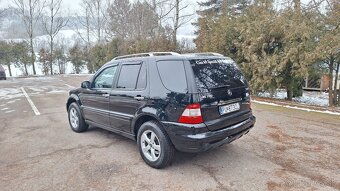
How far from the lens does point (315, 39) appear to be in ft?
25.7

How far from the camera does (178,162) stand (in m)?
3.79

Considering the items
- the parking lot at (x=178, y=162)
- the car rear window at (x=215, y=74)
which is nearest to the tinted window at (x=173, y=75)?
the car rear window at (x=215, y=74)

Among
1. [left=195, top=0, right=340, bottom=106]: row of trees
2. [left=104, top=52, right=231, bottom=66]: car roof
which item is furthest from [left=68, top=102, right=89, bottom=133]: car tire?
[left=195, top=0, right=340, bottom=106]: row of trees

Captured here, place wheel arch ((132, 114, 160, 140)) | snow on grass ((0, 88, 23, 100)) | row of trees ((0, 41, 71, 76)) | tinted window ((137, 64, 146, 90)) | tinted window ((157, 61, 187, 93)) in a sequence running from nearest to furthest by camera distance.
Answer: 1. tinted window ((157, 61, 187, 93))
2. wheel arch ((132, 114, 160, 140))
3. tinted window ((137, 64, 146, 90))
4. snow on grass ((0, 88, 23, 100))
5. row of trees ((0, 41, 71, 76))

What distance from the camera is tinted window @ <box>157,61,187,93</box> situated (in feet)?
10.7

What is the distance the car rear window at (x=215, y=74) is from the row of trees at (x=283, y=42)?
16.0 ft

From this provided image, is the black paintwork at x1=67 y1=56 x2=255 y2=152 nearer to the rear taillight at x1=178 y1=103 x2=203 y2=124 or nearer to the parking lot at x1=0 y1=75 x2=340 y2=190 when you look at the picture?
the rear taillight at x1=178 y1=103 x2=203 y2=124

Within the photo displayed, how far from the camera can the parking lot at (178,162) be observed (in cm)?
319

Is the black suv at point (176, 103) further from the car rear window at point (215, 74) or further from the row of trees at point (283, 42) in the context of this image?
the row of trees at point (283, 42)

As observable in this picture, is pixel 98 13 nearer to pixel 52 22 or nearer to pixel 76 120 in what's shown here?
pixel 52 22

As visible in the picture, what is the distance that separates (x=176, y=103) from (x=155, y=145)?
2.58ft

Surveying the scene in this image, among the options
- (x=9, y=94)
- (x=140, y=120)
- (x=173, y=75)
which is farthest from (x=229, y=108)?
(x=9, y=94)

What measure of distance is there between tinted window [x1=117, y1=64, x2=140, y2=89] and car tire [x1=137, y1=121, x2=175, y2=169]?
72cm

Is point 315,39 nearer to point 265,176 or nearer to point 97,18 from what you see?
point 265,176
